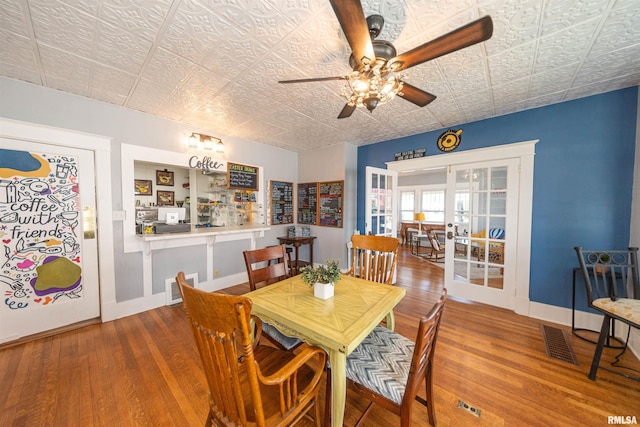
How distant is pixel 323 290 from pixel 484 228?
9.10 ft

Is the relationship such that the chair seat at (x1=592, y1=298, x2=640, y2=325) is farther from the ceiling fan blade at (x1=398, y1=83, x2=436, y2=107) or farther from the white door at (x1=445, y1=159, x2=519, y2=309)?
the ceiling fan blade at (x1=398, y1=83, x2=436, y2=107)

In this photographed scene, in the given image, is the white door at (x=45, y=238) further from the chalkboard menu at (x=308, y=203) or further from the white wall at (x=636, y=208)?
the white wall at (x=636, y=208)

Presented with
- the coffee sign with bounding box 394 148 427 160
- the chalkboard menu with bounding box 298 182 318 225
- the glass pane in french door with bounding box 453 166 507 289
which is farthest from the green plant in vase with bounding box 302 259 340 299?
the chalkboard menu with bounding box 298 182 318 225

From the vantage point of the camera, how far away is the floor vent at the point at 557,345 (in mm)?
1946

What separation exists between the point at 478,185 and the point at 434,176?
5.06m

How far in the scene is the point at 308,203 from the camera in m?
4.59

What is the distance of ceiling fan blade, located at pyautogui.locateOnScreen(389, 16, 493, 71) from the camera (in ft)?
3.40

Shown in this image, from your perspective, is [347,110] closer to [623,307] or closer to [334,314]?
[334,314]

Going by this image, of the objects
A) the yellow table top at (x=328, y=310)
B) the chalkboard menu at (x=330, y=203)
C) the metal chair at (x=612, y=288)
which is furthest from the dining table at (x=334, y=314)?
the chalkboard menu at (x=330, y=203)

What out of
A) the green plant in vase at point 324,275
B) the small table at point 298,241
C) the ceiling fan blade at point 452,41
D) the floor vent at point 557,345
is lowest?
the floor vent at point 557,345

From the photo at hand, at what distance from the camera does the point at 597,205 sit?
7.62 feet

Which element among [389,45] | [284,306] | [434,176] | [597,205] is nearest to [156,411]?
[284,306]

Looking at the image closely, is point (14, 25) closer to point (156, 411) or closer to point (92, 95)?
point (92, 95)

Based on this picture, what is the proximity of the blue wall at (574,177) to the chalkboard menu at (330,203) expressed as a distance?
1928 mm
